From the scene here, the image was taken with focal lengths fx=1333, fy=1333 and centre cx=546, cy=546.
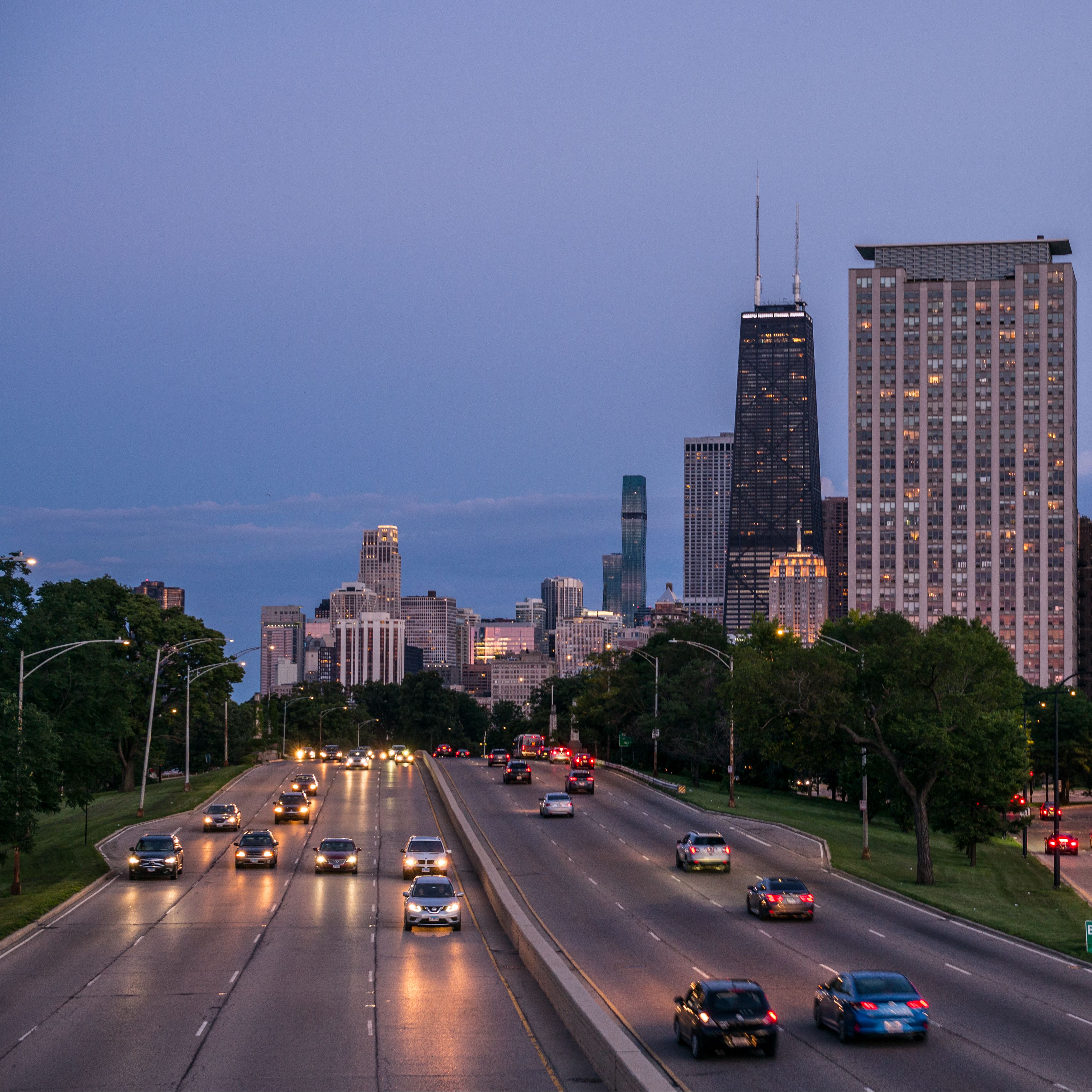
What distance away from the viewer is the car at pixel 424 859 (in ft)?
152

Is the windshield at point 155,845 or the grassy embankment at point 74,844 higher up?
the windshield at point 155,845

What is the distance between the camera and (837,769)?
83.8 m

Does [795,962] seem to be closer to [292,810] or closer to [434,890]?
[434,890]

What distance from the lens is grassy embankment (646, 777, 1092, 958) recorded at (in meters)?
42.2

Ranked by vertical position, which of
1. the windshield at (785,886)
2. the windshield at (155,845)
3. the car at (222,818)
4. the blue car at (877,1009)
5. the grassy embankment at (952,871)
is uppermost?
the blue car at (877,1009)

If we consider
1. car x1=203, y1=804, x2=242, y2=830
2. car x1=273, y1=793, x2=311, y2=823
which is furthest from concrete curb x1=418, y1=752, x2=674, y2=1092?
car x1=273, y1=793, x2=311, y2=823

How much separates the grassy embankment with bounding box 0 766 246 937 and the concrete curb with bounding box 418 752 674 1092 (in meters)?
13.3

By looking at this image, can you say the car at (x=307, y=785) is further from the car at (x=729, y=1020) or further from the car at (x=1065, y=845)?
the car at (x=729, y=1020)

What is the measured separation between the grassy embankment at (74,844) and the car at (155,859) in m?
1.43

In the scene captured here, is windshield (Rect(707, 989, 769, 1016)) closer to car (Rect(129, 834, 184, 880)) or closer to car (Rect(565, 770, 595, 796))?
A: car (Rect(129, 834, 184, 880))

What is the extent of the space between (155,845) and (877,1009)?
32373mm

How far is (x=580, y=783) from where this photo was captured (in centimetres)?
8038

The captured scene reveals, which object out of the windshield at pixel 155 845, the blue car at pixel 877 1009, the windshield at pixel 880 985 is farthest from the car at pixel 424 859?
the windshield at pixel 880 985

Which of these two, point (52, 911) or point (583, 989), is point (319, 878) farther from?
point (583, 989)
